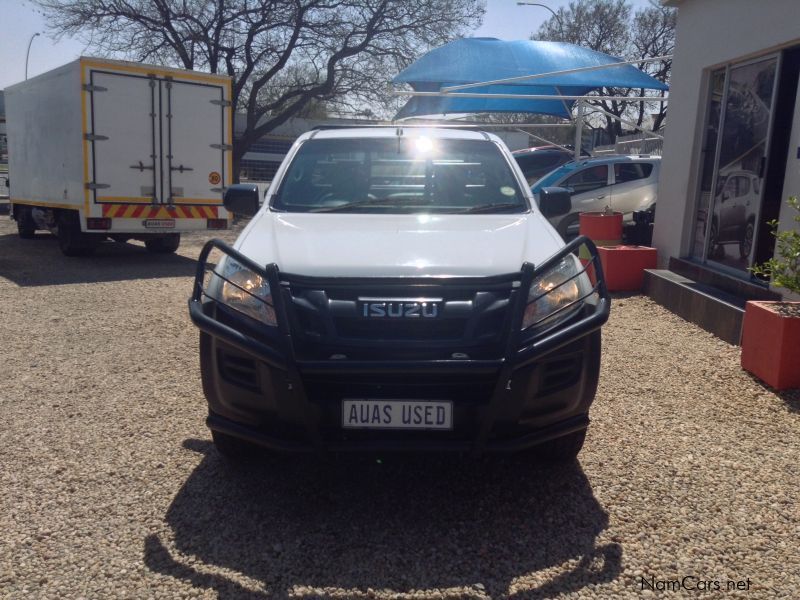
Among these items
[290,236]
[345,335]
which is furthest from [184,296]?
[345,335]

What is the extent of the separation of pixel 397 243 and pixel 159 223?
9.25 m

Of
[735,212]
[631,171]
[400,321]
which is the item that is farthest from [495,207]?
[631,171]

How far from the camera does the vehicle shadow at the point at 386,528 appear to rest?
9.32 ft

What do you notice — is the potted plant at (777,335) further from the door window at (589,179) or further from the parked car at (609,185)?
the door window at (589,179)

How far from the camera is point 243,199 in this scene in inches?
194

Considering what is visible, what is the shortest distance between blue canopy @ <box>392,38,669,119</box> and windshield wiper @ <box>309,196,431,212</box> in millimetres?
9213

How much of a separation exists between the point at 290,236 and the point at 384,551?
60.1 inches

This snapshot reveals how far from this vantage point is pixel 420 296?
3.10 meters

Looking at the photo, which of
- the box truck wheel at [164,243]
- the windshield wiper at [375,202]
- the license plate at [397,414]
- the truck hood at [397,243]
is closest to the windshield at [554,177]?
the box truck wheel at [164,243]

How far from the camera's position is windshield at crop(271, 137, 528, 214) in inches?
174

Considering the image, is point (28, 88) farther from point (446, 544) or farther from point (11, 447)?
point (446, 544)

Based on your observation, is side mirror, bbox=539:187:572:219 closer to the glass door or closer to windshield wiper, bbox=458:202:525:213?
windshield wiper, bbox=458:202:525:213

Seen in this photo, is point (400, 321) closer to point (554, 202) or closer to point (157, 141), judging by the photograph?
point (554, 202)

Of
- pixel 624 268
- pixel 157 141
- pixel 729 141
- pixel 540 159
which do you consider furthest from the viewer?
pixel 540 159
